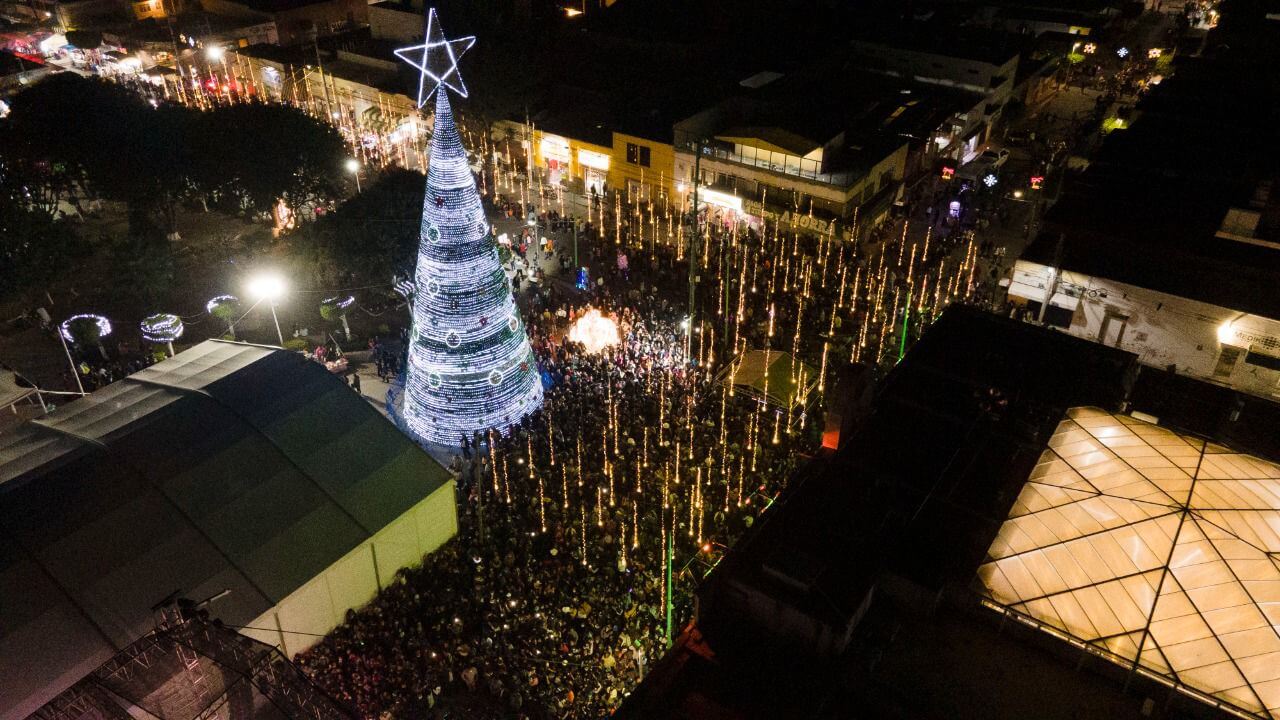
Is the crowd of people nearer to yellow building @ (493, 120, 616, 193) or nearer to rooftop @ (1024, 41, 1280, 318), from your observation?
rooftop @ (1024, 41, 1280, 318)

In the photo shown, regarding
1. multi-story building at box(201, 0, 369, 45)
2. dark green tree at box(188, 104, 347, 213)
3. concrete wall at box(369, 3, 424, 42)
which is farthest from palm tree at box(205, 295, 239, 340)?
multi-story building at box(201, 0, 369, 45)

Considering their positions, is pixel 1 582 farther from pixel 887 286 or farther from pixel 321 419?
pixel 887 286

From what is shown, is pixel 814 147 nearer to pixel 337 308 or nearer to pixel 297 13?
pixel 337 308

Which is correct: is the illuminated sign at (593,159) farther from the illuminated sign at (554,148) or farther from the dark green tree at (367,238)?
the dark green tree at (367,238)

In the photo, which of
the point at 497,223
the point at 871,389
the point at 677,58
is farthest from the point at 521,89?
the point at 871,389

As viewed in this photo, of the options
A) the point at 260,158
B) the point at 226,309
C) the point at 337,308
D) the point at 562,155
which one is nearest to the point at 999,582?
the point at 337,308

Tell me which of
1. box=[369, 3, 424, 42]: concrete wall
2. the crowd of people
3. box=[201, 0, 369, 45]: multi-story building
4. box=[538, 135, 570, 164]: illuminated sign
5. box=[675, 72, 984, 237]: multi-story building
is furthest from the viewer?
box=[201, 0, 369, 45]: multi-story building
